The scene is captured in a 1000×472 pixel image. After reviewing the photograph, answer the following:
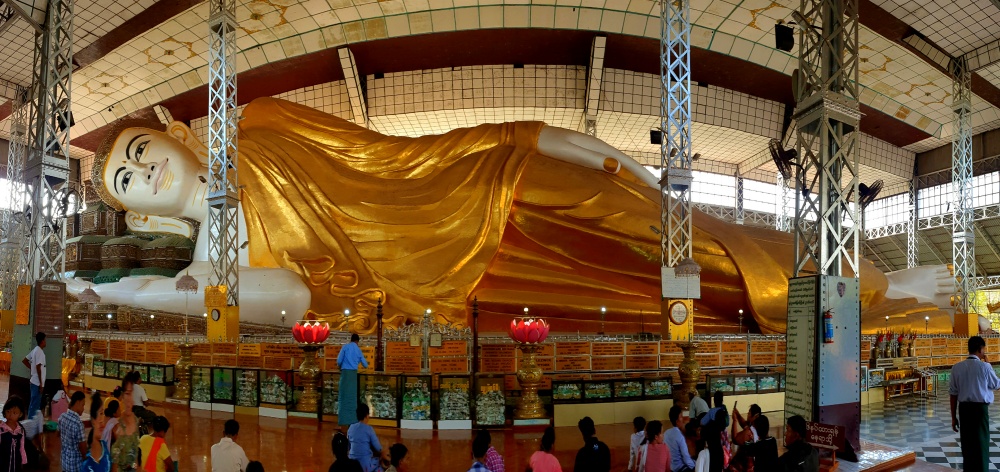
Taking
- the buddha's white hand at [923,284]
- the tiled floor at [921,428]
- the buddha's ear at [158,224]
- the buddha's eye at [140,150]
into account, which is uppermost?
the buddha's eye at [140,150]

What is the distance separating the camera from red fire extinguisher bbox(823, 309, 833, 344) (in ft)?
15.0

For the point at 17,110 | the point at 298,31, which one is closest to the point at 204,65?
the point at 298,31

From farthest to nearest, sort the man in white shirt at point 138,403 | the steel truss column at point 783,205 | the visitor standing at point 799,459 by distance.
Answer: the steel truss column at point 783,205
the man in white shirt at point 138,403
the visitor standing at point 799,459

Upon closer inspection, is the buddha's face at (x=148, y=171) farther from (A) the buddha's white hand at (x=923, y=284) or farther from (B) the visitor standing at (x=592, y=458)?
(A) the buddha's white hand at (x=923, y=284)

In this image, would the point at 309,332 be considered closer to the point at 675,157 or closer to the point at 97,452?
the point at 97,452

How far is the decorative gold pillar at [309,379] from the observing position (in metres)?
6.84

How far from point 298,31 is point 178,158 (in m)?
6.01

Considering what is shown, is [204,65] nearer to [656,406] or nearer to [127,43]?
[127,43]

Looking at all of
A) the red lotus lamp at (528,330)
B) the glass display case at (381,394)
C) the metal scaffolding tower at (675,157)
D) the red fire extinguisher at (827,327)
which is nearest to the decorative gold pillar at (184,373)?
the glass display case at (381,394)

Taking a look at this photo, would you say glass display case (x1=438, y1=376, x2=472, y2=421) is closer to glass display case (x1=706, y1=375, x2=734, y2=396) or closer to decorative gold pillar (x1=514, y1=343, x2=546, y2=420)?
decorative gold pillar (x1=514, y1=343, x2=546, y2=420)

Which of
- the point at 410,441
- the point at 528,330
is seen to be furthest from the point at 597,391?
the point at 410,441

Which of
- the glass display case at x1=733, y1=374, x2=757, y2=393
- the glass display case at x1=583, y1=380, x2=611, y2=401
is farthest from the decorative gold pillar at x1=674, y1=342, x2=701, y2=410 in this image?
the glass display case at x1=583, y1=380, x2=611, y2=401

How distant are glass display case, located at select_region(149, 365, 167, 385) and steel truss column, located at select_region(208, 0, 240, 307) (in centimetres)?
119

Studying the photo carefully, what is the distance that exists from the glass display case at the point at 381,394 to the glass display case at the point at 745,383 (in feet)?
10.7
